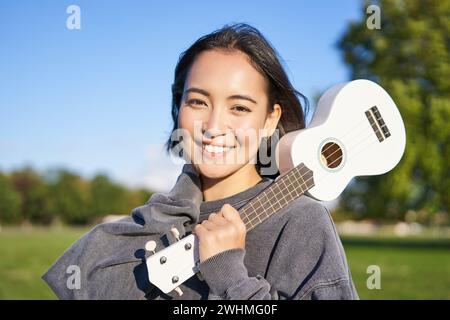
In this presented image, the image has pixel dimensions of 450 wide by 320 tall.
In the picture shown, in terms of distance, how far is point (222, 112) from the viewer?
2084 mm

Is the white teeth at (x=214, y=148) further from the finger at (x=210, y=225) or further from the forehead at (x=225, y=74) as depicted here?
the finger at (x=210, y=225)

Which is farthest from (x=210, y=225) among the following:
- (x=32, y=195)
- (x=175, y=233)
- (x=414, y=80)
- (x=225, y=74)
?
(x=32, y=195)

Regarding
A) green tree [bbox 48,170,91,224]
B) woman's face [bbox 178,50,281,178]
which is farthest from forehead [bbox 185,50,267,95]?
green tree [bbox 48,170,91,224]

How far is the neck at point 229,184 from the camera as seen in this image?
226cm

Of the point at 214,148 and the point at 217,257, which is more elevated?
the point at 214,148

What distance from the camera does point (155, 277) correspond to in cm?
198

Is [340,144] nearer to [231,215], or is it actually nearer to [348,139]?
[348,139]

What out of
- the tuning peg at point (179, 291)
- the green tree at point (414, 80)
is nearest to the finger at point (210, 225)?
the tuning peg at point (179, 291)

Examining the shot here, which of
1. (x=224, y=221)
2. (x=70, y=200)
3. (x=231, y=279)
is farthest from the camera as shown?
(x=70, y=200)

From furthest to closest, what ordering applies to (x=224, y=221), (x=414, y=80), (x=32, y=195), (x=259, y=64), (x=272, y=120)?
1. (x=32, y=195)
2. (x=414, y=80)
3. (x=272, y=120)
4. (x=259, y=64)
5. (x=224, y=221)

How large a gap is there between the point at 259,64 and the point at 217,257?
0.72m

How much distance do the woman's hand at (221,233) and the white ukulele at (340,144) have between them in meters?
0.23

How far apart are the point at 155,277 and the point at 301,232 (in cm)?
49

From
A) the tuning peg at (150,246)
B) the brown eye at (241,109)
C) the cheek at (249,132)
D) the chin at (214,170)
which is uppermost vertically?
the brown eye at (241,109)
